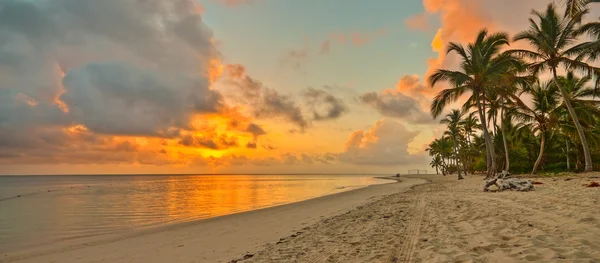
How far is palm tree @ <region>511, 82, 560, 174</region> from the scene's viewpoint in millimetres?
31000

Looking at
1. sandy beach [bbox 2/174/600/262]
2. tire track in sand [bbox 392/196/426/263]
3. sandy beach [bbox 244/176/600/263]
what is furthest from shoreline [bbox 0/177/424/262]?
tire track in sand [bbox 392/196/426/263]

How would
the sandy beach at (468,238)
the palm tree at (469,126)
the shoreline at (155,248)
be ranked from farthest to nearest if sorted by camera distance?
the palm tree at (469,126)
the shoreline at (155,248)
the sandy beach at (468,238)

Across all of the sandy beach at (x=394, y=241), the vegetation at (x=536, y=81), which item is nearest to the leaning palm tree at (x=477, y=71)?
the vegetation at (x=536, y=81)

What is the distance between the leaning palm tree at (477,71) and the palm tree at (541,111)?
5.10m

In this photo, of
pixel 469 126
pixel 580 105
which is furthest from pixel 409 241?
pixel 469 126

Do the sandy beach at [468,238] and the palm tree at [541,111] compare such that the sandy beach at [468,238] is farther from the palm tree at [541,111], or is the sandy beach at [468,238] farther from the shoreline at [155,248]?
the palm tree at [541,111]

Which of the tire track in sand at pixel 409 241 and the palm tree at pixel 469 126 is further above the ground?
the palm tree at pixel 469 126

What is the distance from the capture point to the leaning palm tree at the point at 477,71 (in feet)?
88.1

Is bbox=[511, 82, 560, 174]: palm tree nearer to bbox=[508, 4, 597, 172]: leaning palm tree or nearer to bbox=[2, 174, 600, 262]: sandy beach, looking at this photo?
bbox=[508, 4, 597, 172]: leaning palm tree

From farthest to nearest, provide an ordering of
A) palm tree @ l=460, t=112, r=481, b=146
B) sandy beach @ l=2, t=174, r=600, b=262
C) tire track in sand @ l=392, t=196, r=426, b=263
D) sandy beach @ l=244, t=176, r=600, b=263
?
palm tree @ l=460, t=112, r=481, b=146 < tire track in sand @ l=392, t=196, r=426, b=263 < sandy beach @ l=2, t=174, r=600, b=262 < sandy beach @ l=244, t=176, r=600, b=263

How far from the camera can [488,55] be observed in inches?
1091

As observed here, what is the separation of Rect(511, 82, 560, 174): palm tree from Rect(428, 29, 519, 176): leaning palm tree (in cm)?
510

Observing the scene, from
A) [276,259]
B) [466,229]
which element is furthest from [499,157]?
[276,259]

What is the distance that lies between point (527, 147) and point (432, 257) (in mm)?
49937
